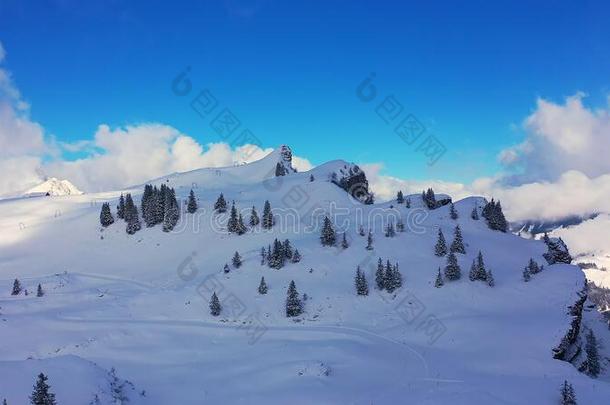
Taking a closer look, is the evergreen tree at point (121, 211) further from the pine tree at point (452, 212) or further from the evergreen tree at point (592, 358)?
the evergreen tree at point (592, 358)

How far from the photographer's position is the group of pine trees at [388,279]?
2864 inches

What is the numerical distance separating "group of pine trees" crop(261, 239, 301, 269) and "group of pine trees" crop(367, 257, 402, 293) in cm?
1607

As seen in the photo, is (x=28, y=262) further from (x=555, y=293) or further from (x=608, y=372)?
(x=608, y=372)

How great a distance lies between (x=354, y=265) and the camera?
3189 inches

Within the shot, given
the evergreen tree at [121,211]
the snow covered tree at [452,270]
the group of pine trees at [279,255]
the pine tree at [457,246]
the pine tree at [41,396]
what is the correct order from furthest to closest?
the evergreen tree at [121,211], the pine tree at [457,246], the group of pine trees at [279,255], the snow covered tree at [452,270], the pine tree at [41,396]

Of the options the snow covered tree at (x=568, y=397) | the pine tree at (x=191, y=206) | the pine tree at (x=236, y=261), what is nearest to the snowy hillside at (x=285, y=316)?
the pine tree at (x=236, y=261)

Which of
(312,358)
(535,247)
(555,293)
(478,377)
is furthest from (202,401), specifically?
(535,247)

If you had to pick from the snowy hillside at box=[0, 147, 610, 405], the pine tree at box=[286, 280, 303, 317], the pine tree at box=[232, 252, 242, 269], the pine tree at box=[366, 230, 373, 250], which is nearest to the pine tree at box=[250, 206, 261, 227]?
the snowy hillside at box=[0, 147, 610, 405]

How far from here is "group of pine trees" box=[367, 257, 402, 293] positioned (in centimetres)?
7275

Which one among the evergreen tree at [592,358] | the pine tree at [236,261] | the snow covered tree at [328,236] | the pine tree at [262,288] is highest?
the snow covered tree at [328,236]

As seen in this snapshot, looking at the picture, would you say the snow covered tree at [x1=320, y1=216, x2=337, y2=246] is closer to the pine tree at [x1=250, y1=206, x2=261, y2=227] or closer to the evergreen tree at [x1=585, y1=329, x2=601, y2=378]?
the pine tree at [x1=250, y1=206, x2=261, y2=227]

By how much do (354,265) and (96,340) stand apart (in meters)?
43.8

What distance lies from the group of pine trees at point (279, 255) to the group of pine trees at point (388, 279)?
16.1 m

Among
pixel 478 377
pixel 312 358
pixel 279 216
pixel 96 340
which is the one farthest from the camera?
pixel 279 216
